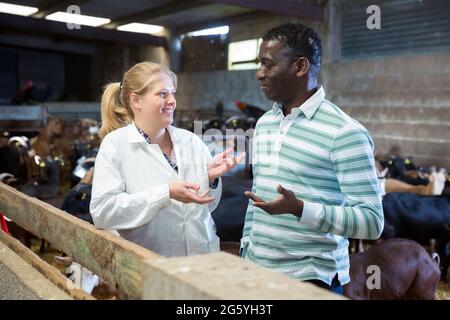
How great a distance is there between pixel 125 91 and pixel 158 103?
17 cm

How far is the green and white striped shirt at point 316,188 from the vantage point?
1.62m

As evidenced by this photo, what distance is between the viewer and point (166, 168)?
77.9 inches

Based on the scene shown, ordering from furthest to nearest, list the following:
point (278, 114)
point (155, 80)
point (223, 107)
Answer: point (223, 107), point (155, 80), point (278, 114)

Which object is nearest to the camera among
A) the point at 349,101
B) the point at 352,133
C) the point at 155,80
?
the point at 352,133

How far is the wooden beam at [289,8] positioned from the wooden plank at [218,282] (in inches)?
398

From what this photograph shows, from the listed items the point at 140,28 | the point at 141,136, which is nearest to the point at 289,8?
the point at 140,28

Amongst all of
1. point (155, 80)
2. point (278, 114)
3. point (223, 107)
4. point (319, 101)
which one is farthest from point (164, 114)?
point (223, 107)

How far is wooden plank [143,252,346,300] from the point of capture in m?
1.02

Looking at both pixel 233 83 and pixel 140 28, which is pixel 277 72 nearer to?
pixel 233 83

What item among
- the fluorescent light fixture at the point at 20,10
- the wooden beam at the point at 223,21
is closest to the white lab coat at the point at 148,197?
the wooden beam at the point at 223,21

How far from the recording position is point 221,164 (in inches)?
80.3

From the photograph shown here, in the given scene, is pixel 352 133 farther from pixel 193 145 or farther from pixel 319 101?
pixel 193 145

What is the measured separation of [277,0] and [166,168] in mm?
9723

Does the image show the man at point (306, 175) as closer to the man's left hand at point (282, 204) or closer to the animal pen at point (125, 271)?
the man's left hand at point (282, 204)
